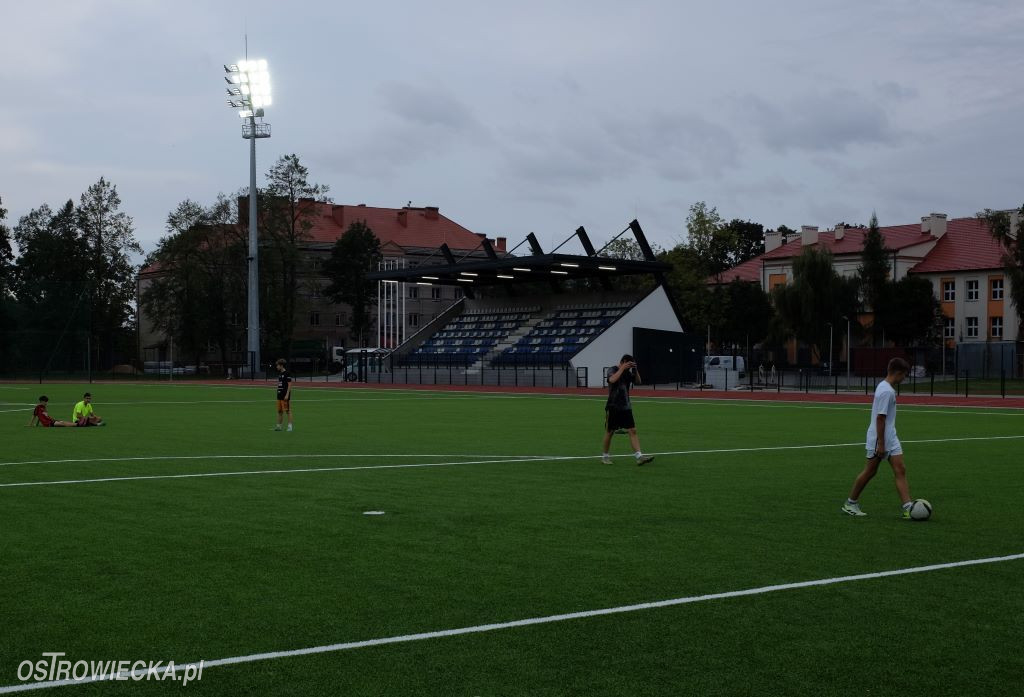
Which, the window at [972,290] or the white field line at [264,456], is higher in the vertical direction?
the window at [972,290]

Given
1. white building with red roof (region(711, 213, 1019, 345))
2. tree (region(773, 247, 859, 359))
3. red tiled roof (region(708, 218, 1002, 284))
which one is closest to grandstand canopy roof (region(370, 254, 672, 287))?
tree (region(773, 247, 859, 359))

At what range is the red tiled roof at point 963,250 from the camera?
88562 millimetres

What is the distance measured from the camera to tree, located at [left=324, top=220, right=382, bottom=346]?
104m

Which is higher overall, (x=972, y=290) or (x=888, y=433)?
(x=972, y=290)

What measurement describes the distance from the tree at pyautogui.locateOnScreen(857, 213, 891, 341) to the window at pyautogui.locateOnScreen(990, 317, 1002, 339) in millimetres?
9647

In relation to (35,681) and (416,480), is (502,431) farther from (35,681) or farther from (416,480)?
(35,681)

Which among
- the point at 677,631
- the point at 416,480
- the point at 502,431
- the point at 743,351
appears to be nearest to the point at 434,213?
the point at 743,351

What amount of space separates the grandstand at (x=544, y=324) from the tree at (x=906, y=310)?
972 inches

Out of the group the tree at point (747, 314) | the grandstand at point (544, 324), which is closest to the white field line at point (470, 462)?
the grandstand at point (544, 324)

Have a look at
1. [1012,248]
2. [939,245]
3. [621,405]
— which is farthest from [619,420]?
[939,245]

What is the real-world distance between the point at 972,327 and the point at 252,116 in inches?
2275

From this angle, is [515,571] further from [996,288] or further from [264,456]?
[996,288]

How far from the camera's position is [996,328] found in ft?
287
